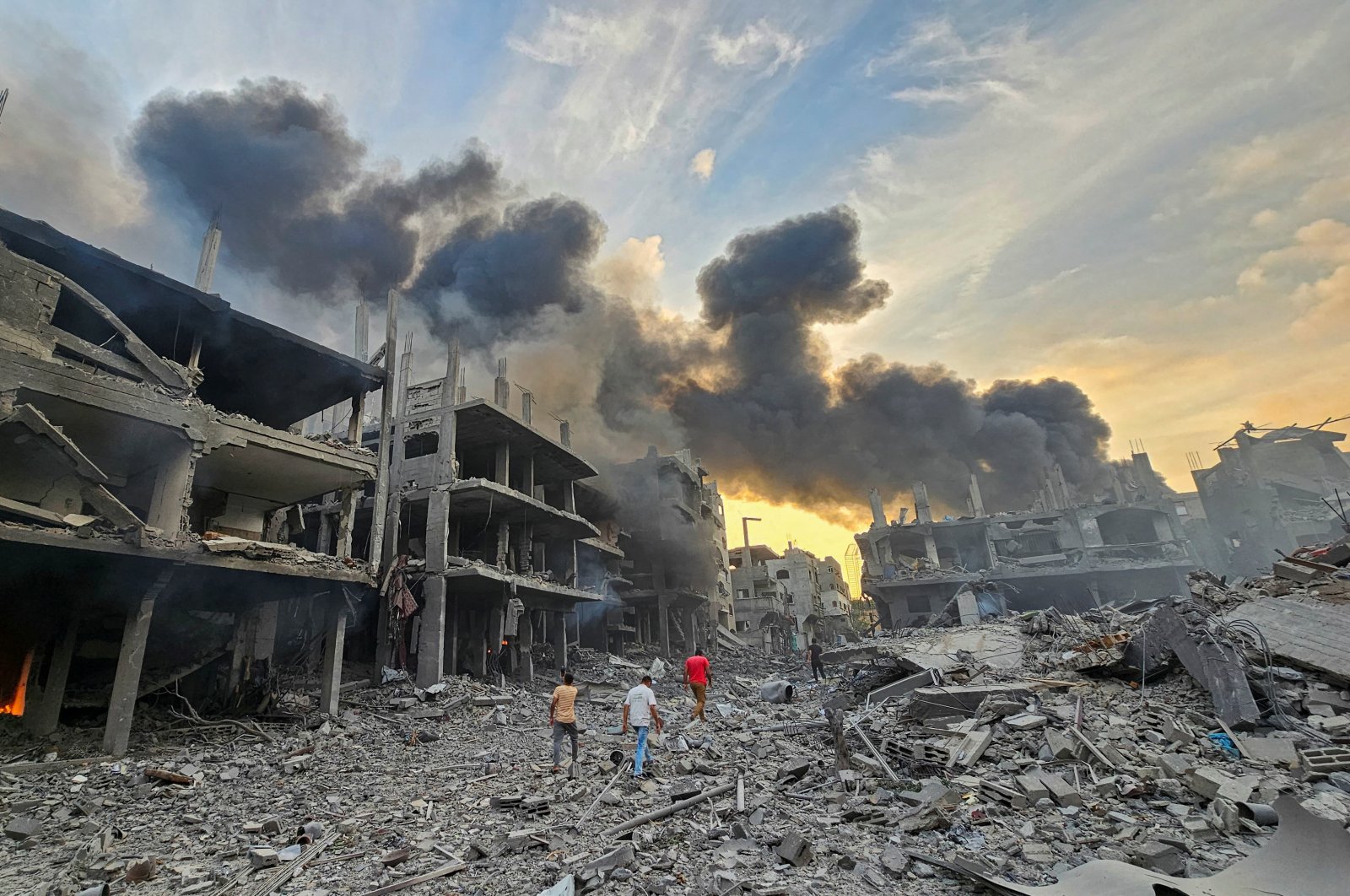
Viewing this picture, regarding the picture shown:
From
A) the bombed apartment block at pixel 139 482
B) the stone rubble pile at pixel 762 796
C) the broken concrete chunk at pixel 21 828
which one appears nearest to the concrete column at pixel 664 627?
the bombed apartment block at pixel 139 482

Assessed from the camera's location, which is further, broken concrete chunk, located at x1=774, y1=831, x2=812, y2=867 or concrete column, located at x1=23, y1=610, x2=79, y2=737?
concrete column, located at x1=23, y1=610, x2=79, y2=737

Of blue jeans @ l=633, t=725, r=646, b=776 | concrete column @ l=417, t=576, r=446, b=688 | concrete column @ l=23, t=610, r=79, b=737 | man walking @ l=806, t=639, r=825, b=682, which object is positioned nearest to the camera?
blue jeans @ l=633, t=725, r=646, b=776

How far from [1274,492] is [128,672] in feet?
179

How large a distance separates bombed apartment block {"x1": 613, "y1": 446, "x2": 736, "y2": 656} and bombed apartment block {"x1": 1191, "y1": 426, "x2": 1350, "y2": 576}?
3388 centimetres

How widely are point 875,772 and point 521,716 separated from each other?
36.3 feet

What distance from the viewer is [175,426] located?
41.1ft

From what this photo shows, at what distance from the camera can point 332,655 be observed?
15008 millimetres

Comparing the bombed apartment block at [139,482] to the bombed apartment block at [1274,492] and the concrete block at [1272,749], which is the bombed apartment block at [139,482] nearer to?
the concrete block at [1272,749]

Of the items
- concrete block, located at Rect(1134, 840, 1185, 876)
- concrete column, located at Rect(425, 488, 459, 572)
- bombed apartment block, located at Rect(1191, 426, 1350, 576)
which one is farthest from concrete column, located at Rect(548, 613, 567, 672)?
bombed apartment block, located at Rect(1191, 426, 1350, 576)

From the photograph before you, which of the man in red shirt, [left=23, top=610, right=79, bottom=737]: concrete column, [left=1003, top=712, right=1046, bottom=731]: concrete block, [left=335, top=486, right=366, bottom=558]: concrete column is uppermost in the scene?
[left=335, top=486, right=366, bottom=558]: concrete column

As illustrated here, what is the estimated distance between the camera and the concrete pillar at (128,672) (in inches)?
428

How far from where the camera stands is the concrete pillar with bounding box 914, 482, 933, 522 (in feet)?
135

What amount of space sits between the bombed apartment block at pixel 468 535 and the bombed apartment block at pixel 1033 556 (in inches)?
836

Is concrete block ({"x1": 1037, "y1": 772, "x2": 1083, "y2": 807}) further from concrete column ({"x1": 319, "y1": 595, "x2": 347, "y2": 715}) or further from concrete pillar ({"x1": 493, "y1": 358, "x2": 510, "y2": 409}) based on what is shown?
concrete pillar ({"x1": 493, "y1": 358, "x2": 510, "y2": 409})
